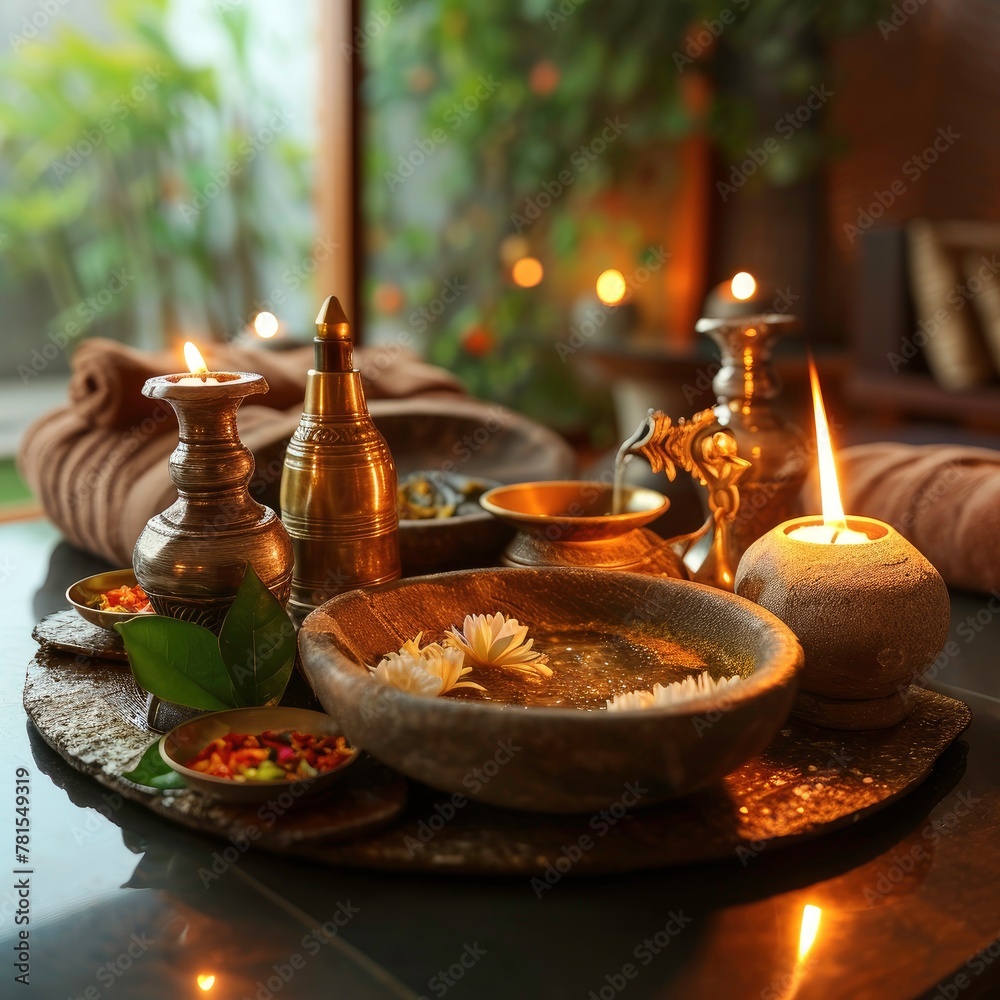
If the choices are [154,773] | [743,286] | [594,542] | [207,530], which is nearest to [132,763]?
[154,773]

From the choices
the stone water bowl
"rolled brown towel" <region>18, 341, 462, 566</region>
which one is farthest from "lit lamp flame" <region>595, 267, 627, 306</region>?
"rolled brown towel" <region>18, 341, 462, 566</region>

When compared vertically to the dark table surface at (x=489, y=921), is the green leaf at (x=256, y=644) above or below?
above

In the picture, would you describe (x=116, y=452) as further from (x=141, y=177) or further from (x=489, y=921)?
Answer: (x=141, y=177)

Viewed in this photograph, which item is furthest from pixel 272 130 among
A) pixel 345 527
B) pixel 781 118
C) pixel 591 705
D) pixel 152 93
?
pixel 591 705

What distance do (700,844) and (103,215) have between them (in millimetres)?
2400

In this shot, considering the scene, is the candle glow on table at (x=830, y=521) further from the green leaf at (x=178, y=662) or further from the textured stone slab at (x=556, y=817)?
the green leaf at (x=178, y=662)

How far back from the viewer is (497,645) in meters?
0.77

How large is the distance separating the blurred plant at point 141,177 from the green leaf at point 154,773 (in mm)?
2141

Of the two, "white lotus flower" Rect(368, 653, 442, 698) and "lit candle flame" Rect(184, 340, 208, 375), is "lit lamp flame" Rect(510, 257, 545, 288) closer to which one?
"lit candle flame" Rect(184, 340, 208, 375)

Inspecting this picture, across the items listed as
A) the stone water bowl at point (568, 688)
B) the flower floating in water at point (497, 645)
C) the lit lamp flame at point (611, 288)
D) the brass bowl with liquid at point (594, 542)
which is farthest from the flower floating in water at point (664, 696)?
the lit lamp flame at point (611, 288)

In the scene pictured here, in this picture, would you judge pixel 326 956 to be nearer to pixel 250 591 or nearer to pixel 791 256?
pixel 250 591

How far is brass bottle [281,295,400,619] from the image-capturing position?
0.84 meters

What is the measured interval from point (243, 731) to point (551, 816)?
0.67 feet

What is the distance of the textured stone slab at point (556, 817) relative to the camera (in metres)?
0.61
